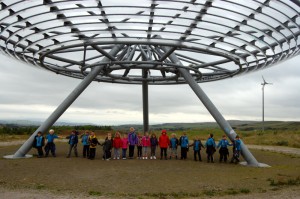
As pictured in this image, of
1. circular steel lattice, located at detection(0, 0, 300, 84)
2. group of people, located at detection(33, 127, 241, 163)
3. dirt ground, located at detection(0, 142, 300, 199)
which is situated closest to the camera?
dirt ground, located at detection(0, 142, 300, 199)

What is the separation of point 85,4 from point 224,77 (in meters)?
18.4

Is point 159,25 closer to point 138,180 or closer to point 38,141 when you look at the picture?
point 138,180

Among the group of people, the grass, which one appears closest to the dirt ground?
the grass

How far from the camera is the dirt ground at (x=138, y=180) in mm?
11047

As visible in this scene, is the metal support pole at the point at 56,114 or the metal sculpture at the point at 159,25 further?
the metal support pole at the point at 56,114

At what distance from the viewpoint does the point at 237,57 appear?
22.6 m

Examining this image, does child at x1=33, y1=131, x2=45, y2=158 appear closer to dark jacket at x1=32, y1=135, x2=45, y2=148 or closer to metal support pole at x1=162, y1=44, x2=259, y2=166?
dark jacket at x1=32, y1=135, x2=45, y2=148

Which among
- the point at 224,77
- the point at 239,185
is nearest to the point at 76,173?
the point at 239,185

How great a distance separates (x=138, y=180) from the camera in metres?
13.4

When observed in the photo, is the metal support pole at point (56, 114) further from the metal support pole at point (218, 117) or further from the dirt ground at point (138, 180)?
the metal support pole at point (218, 117)

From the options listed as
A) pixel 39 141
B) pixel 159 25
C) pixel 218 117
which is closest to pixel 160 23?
pixel 159 25

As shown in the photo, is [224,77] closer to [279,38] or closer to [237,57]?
[237,57]

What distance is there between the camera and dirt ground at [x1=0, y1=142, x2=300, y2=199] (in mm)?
11047

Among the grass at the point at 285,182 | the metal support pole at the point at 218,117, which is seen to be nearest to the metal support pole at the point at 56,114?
the metal support pole at the point at 218,117
